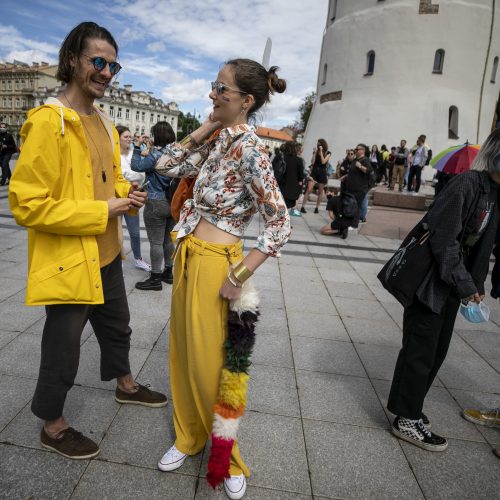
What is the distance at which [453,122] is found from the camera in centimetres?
2403

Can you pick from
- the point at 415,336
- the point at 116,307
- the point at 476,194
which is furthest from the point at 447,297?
the point at 116,307

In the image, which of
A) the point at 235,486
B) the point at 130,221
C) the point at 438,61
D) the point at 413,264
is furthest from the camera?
the point at 438,61

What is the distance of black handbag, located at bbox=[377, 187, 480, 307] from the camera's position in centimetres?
230

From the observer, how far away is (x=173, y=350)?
84.4 inches

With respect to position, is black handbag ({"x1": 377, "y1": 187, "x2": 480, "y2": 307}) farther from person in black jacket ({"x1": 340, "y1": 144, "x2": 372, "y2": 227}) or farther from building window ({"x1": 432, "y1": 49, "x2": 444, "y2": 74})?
building window ({"x1": 432, "y1": 49, "x2": 444, "y2": 74})

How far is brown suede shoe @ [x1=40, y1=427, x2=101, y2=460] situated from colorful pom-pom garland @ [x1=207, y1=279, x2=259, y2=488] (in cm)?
71

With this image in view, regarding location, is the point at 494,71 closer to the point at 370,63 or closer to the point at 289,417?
the point at 370,63

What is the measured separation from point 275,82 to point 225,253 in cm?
81

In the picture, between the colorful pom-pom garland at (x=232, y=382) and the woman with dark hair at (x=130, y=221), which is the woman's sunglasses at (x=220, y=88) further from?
the woman with dark hair at (x=130, y=221)

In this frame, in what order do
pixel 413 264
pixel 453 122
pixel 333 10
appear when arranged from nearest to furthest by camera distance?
pixel 413 264
pixel 453 122
pixel 333 10

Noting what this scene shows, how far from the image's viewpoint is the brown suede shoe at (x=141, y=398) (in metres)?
2.58

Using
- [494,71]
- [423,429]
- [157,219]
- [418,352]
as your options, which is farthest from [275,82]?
[494,71]

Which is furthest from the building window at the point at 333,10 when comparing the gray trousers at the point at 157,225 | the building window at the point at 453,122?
the gray trousers at the point at 157,225

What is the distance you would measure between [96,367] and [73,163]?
5.70 ft
